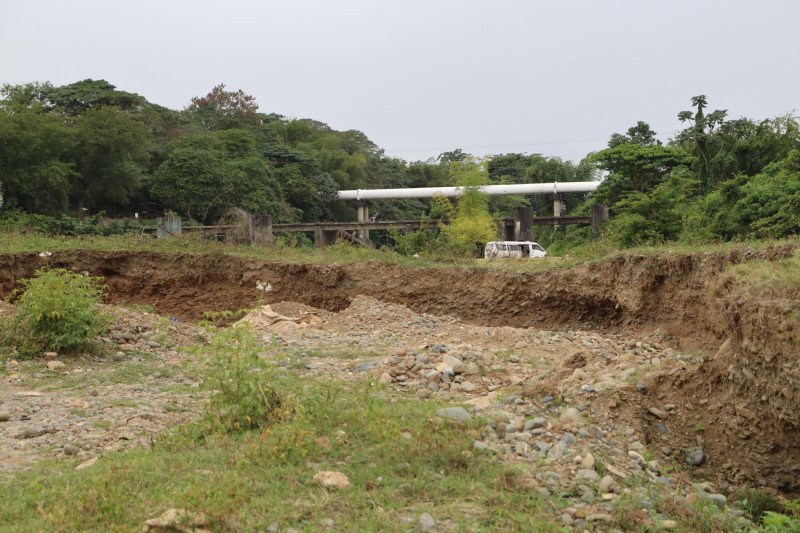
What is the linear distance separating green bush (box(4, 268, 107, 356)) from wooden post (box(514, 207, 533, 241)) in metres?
18.6

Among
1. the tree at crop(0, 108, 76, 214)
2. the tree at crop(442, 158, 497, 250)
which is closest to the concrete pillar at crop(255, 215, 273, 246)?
the tree at crop(442, 158, 497, 250)

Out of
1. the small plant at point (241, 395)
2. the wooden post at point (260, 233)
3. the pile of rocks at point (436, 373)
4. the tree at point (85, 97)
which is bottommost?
the pile of rocks at point (436, 373)

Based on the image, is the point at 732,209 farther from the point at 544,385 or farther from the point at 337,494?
the point at 337,494

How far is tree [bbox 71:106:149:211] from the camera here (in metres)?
30.6

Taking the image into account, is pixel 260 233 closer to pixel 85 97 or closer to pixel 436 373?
pixel 436 373

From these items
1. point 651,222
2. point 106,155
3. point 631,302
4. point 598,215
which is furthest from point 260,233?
point 106,155

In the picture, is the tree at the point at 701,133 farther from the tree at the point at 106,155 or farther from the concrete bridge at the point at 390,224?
the tree at the point at 106,155

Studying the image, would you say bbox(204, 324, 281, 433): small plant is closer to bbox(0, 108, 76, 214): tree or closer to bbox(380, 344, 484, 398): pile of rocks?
bbox(380, 344, 484, 398): pile of rocks

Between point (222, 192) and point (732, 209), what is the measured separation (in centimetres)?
2232

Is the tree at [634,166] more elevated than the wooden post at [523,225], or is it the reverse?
the tree at [634,166]

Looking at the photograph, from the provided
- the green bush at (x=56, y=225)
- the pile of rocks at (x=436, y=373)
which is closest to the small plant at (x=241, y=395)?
the pile of rocks at (x=436, y=373)

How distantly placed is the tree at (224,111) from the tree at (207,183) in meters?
11.2

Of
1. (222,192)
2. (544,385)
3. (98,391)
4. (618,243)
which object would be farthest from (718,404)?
(222,192)

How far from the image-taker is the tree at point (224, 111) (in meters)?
47.3
